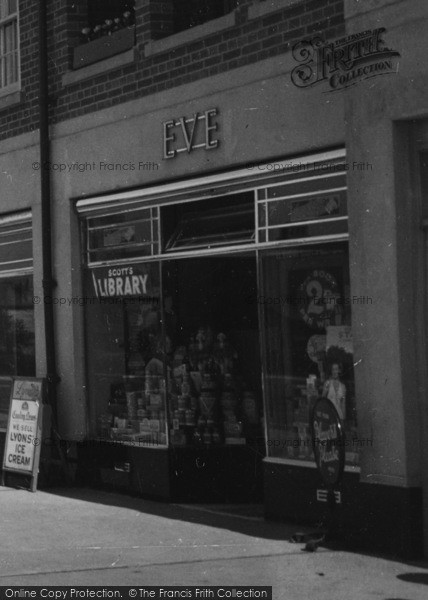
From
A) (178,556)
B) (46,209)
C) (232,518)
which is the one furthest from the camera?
(46,209)

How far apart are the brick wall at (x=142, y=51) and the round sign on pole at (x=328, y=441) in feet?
9.22

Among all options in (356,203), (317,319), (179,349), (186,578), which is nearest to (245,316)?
(179,349)

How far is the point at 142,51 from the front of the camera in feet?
39.1

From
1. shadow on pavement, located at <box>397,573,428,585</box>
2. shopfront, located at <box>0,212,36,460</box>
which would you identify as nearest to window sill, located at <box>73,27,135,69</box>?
shopfront, located at <box>0,212,36,460</box>

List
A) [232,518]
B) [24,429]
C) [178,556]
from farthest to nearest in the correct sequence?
[24,429] → [232,518] → [178,556]

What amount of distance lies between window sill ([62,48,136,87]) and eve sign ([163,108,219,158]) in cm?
93

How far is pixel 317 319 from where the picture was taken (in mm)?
10164

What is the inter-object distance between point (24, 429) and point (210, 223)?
3092mm

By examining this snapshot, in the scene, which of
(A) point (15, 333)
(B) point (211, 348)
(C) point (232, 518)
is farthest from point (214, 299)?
(A) point (15, 333)

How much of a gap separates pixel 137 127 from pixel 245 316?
2027mm

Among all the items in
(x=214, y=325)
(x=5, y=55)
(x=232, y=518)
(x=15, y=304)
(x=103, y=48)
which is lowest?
(x=232, y=518)

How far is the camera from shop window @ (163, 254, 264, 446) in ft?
38.5

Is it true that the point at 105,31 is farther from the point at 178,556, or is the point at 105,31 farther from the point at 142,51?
the point at 178,556

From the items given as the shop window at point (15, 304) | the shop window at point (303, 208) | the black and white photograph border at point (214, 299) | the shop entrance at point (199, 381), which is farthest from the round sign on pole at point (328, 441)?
the shop window at point (15, 304)
